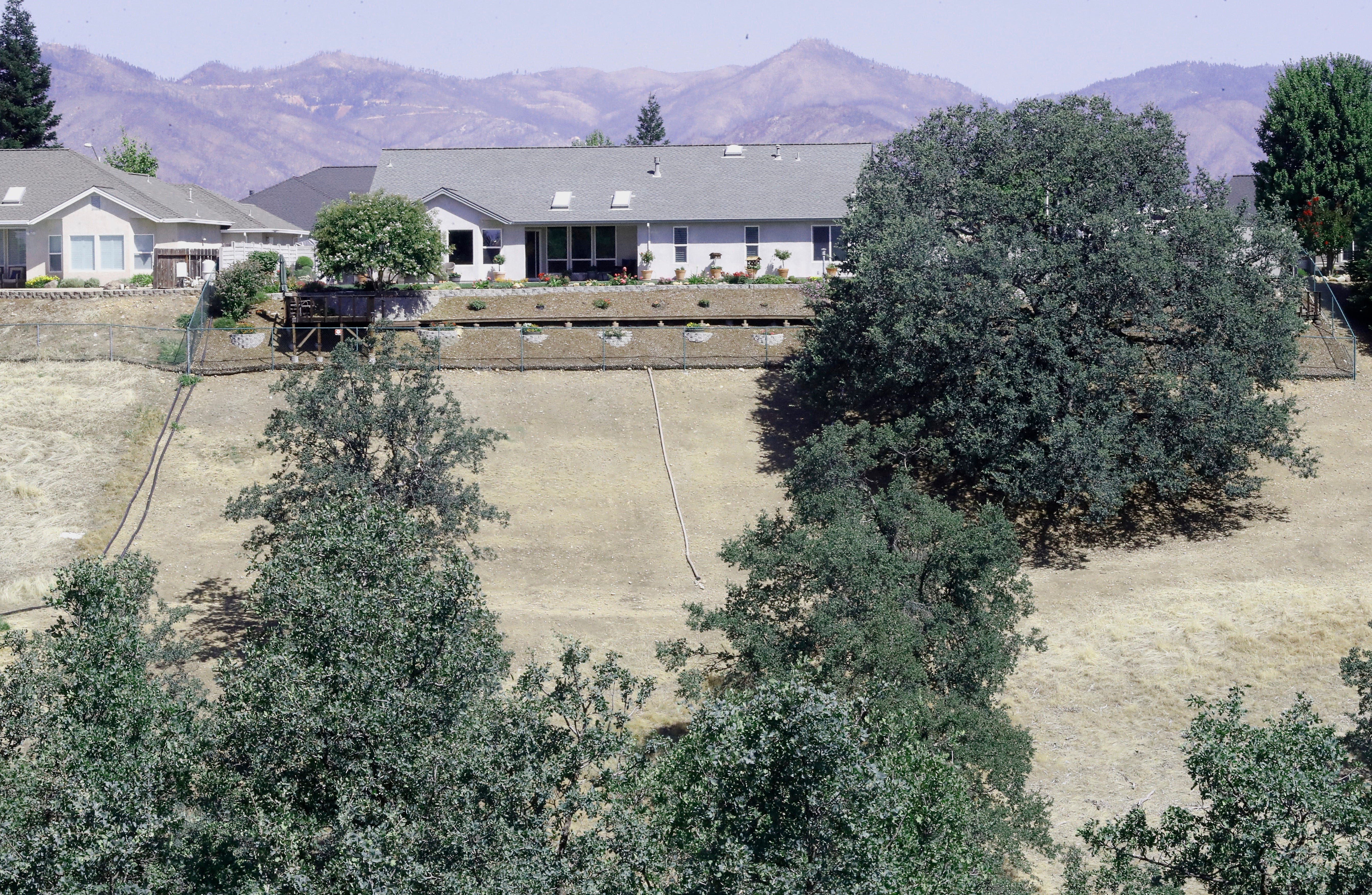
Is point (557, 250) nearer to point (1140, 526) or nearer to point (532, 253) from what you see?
point (532, 253)

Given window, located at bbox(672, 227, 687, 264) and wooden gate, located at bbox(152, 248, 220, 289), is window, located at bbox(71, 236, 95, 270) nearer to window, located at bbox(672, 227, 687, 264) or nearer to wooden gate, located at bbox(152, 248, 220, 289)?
wooden gate, located at bbox(152, 248, 220, 289)

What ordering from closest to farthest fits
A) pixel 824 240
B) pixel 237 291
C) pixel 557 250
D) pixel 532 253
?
pixel 237 291, pixel 824 240, pixel 532 253, pixel 557 250

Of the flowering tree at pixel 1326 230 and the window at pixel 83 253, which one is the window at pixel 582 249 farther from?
the flowering tree at pixel 1326 230

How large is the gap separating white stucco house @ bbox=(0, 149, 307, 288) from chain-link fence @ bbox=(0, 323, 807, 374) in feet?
14.0

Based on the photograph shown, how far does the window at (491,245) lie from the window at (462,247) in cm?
46

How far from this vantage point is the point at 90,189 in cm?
4712

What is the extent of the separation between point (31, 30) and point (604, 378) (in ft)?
152

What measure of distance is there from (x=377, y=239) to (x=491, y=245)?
22.1 ft

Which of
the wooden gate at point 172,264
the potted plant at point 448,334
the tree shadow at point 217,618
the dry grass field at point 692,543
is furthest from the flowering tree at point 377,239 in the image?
the tree shadow at point 217,618

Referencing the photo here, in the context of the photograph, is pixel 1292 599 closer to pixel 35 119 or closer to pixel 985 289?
pixel 985 289

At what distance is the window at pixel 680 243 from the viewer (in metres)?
49.8

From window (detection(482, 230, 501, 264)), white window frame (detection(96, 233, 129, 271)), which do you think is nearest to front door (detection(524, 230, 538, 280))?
window (detection(482, 230, 501, 264))

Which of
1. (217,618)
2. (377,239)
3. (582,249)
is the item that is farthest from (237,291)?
(217,618)

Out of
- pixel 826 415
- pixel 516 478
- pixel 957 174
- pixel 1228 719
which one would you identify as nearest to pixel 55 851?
pixel 1228 719
